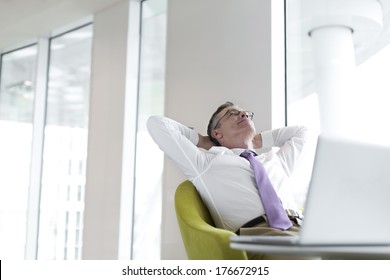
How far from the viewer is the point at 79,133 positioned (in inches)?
209

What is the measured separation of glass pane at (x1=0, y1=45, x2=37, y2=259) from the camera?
5902mm

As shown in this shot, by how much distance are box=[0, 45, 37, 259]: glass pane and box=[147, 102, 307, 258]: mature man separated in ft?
12.6

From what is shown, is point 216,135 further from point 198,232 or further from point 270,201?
point 198,232

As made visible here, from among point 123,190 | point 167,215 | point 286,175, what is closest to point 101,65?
point 123,190

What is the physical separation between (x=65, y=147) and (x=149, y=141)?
146cm

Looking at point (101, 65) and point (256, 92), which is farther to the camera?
point (101, 65)

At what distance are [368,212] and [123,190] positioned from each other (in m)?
3.61

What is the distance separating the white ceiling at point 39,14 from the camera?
4840 millimetres

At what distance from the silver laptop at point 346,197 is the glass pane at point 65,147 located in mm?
4298

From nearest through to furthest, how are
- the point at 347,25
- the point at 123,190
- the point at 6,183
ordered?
the point at 347,25 < the point at 123,190 < the point at 6,183

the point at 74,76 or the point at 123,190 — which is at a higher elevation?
the point at 74,76

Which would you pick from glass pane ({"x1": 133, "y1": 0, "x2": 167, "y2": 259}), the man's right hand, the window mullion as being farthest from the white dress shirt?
the window mullion

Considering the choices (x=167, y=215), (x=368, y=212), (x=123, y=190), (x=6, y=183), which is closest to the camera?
(x=368, y=212)

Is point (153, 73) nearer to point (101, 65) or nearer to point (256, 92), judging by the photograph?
point (101, 65)
